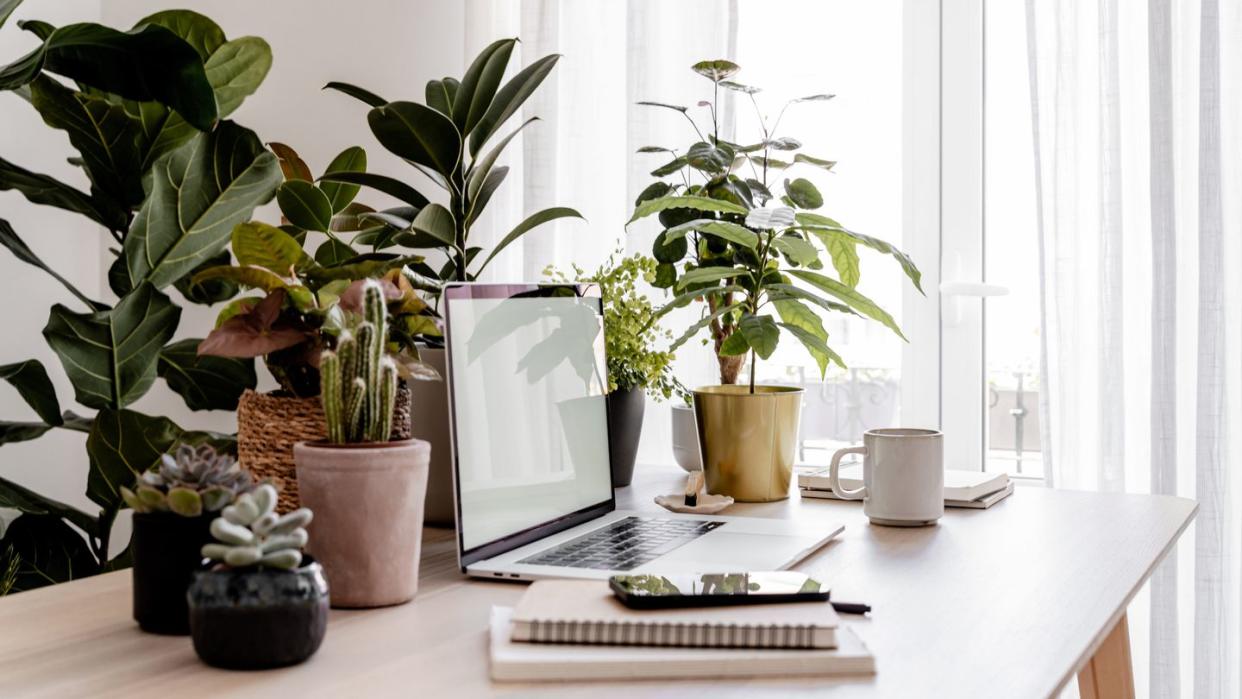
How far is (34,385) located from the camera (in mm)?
1826

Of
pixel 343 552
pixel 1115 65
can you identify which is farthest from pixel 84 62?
pixel 1115 65

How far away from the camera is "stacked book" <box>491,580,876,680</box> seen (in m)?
0.73

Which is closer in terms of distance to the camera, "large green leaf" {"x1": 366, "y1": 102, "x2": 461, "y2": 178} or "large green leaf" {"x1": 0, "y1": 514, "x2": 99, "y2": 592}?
"large green leaf" {"x1": 366, "y1": 102, "x2": 461, "y2": 178}

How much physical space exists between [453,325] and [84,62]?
82cm

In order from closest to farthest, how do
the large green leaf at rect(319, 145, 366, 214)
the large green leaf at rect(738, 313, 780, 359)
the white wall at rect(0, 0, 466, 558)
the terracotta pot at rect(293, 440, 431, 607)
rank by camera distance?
1. the terracotta pot at rect(293, 440, 431, 607)
2. the large green leaf at rect(738, 313, 780, 359)
3. the large green leaf at rect(319, 145, 366, 214)
4. the white wall at rect(0, 0, 466, 558)

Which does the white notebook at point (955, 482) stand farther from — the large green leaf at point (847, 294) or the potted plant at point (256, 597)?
the potted plant at point (256, 597)

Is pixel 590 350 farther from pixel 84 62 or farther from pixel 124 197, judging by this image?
pixel 124 197

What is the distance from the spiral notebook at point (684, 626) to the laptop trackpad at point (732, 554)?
193 millimetres

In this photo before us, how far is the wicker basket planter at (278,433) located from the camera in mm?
974

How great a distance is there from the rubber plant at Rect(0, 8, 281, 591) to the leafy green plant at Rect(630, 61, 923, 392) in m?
0.62

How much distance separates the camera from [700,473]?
54.8 inches

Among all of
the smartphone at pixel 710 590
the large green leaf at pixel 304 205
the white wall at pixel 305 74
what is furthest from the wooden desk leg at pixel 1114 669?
the white wall at pixel 305 74

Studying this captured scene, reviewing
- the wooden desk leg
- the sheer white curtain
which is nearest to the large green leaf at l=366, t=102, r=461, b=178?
the wooden desk leg

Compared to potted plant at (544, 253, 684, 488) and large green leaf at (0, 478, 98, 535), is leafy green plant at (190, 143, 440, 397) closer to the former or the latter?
potted plant at (544, 253, 684, 488)
